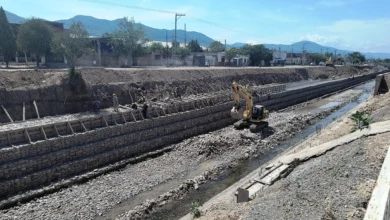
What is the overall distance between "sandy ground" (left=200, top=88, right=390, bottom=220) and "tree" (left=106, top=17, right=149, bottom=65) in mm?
40673

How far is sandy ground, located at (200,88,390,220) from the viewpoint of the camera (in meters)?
7.85

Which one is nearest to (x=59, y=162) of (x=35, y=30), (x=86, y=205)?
(x=86, y=205)

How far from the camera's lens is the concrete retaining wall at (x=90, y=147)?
15.3 meters

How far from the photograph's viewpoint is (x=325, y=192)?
8828 mm

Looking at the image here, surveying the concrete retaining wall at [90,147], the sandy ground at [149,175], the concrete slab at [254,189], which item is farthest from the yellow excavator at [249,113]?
the concrete slab at [254,189]

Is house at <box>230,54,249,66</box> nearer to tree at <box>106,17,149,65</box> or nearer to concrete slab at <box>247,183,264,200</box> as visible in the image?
tree at <box>106,17,149,65</box>

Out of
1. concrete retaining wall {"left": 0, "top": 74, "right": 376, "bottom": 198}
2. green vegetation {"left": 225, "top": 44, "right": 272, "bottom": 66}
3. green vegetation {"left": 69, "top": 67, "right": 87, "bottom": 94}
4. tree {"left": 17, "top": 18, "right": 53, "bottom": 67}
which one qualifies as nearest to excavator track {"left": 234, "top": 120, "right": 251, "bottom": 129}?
concrete retaining wall {"left": 0, "top": 74, "right": 376, "bottom": 198}

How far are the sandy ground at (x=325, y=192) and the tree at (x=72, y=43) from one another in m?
28.3

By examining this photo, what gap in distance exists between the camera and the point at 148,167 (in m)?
18.2

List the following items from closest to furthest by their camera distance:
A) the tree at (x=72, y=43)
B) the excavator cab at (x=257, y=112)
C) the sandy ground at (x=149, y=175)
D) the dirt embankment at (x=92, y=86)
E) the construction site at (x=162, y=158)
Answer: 1. the construction site at (x=162, y=158)
2. the sandy ground at (x=149, y=175)
3. the dirt embankment at (x=92, y=86)
4. the excavator cab at (x=257, y=112)
5. the tree at (x=72, y=43)

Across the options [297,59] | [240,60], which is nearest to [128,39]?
[240,60]

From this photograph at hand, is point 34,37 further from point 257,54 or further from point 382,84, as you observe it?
point 257,54

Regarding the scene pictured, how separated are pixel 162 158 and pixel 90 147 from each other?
4.99 meters

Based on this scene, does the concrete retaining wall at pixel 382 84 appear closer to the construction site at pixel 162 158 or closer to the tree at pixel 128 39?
the construction site at pixel 162 158
